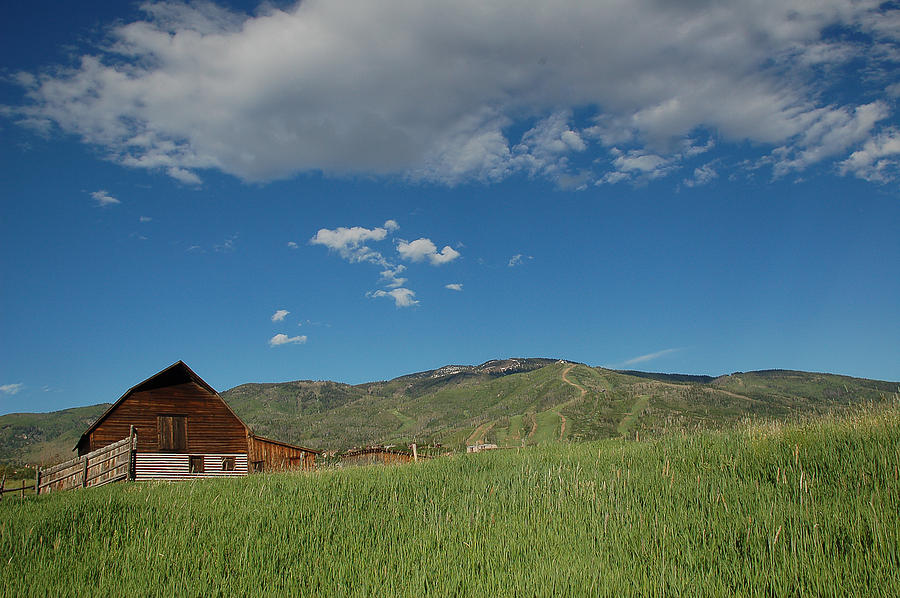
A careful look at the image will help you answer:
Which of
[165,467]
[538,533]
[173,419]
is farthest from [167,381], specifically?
[538,533]

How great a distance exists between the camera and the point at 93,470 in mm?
20047

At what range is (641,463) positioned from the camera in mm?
8406

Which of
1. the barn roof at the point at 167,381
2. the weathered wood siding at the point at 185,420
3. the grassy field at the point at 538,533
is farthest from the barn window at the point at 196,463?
the grassy field at the point at 538,533

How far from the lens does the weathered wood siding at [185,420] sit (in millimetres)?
31234

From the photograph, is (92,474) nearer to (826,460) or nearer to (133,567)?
(133,567)

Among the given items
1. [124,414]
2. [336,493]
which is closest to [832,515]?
[336,493]

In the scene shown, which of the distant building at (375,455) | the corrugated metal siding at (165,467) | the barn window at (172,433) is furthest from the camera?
the barn window at (172,433)

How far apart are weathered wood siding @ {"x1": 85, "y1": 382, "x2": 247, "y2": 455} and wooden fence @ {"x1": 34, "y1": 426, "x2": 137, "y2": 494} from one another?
10351 mm

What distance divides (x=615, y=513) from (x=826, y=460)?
3391 millimetres

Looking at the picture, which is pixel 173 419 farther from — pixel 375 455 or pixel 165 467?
pixel 375 455

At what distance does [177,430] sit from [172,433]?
1.08 ft

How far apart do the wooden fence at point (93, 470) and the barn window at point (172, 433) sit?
10.4 meters

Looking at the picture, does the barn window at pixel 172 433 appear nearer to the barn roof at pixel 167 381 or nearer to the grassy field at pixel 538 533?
the barn roof at pixel 167 381

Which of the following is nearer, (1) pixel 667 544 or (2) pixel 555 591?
(2) pixel 555 591
